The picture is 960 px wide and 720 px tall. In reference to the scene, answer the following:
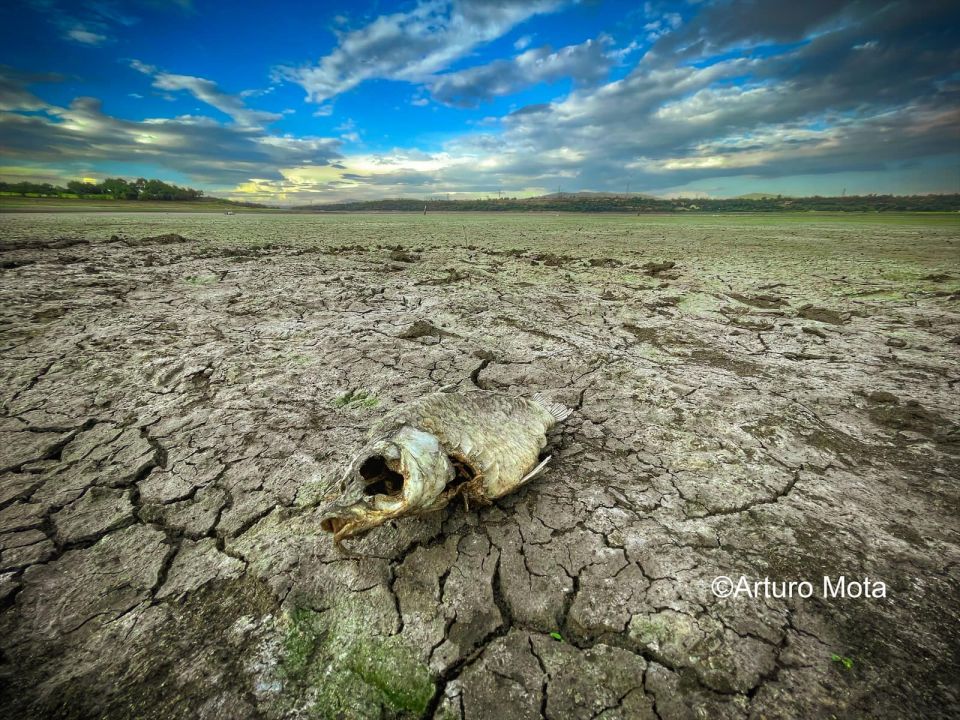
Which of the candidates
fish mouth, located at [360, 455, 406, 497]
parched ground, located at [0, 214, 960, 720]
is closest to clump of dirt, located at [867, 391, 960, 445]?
parched ground, located at [0, 214, 960, 720]

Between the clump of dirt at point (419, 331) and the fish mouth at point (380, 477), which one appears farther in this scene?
the clump of dirt at point (419, 331)

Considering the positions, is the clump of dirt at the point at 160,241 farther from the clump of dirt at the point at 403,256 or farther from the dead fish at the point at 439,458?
the dead fish at the point at 439,458

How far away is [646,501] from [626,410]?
3.10 feet

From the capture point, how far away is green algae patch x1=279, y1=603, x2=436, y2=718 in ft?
3.82

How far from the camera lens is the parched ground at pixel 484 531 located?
1202 mm

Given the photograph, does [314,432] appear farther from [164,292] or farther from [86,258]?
[86,258]

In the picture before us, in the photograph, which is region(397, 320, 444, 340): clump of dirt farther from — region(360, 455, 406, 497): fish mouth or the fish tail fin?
region(360, 455, 406, 497): fish mouth

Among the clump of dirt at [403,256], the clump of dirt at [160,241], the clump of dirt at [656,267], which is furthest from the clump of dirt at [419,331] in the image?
the clump of dirt at [160,241]

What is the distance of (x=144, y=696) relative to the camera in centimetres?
116

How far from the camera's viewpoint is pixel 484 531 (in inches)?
69.2

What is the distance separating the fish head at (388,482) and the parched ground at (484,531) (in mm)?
294

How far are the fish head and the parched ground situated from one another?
29 cm

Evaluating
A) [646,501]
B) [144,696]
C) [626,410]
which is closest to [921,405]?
[626,410]

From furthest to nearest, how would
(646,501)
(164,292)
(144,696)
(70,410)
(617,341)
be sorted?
1. (164,292)
2. (617,341)
3. (70,410)
4. (646,501)
5. (144,696)
